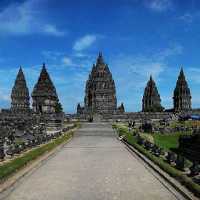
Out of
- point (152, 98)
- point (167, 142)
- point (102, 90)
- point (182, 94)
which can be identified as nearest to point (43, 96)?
point (102, 90)

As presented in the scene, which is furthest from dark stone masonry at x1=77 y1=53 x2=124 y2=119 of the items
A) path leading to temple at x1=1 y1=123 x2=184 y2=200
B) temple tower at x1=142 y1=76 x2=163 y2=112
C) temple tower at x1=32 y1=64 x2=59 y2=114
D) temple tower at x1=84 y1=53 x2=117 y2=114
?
path leading to temple at x1=1 y1=123 x2=184 y2=200

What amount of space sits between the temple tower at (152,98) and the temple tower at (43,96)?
3489 cm

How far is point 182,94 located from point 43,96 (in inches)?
1592

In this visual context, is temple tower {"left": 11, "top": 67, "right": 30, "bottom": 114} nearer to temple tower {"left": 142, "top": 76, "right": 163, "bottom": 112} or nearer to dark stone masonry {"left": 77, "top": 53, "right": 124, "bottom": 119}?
dark stone masonry {"left": 77, "top": 53, "right": 124, "bottom": 119}

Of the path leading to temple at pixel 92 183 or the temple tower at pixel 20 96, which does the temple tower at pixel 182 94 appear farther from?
the path leading to temple at pixel 92 183

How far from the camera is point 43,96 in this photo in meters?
107

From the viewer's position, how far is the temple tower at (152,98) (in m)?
131

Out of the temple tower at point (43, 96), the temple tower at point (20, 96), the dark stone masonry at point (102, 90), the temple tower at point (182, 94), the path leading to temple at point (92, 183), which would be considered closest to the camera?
the path leading to temple at point (92, 183)

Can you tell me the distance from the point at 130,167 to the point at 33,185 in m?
6.41

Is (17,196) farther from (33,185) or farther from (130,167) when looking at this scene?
(130,167)

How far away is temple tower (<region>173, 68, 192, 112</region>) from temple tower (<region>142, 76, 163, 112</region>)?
31.2ft

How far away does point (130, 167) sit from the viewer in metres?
20.3

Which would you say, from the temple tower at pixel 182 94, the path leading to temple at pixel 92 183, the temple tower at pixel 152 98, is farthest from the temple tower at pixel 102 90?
the path leading to temple at pixel 92 183

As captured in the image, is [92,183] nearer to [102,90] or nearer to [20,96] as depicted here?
[102,90]
